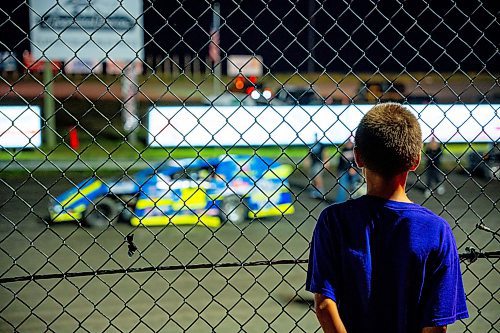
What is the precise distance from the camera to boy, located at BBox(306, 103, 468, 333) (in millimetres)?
1783

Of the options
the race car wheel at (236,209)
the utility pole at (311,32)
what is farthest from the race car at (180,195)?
the utility pole at (311,32)

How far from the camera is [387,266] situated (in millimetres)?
1785

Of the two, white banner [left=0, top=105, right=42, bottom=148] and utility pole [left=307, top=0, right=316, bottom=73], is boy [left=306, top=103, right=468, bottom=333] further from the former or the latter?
white banner [left=0, top=105, right=42, bottom=148]

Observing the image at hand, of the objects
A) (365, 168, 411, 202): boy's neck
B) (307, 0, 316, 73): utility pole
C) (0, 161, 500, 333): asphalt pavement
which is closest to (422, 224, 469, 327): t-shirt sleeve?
(365, 168, 411, 202): boy's neck

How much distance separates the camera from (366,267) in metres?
1.78

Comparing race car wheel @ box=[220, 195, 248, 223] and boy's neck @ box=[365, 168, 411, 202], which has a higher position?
boy's neck @ box=[365, 168, 411, 202]

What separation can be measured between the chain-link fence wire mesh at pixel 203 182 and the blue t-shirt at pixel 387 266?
0.95 metres

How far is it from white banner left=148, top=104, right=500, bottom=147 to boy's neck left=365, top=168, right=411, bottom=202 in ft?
3.73

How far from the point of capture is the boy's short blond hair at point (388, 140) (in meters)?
1.81

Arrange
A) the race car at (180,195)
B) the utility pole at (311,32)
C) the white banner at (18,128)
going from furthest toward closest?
the race car at (180,195) → the utility pole at (311,32) → the white banner at (18,128)

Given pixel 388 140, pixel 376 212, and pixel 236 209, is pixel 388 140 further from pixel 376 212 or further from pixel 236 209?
pixel 236 209

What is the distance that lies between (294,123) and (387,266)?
264 inches

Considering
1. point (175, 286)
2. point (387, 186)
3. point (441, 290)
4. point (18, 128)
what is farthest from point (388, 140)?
point (175, 286)

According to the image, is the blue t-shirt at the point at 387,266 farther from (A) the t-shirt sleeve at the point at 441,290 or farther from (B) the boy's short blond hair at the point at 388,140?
(B) the boy's short blond hair at the point at 388,140
